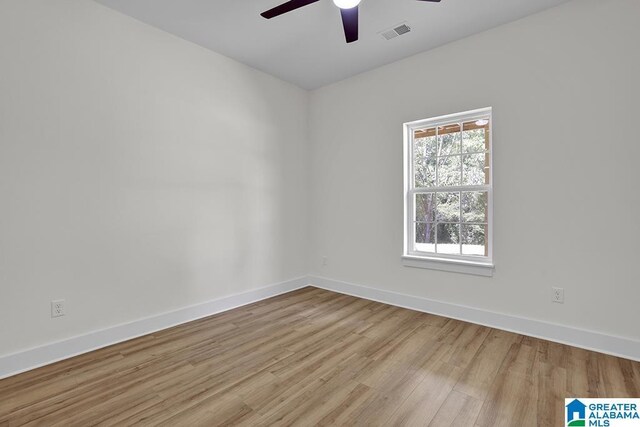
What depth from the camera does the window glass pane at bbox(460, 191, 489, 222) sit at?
3062 mm

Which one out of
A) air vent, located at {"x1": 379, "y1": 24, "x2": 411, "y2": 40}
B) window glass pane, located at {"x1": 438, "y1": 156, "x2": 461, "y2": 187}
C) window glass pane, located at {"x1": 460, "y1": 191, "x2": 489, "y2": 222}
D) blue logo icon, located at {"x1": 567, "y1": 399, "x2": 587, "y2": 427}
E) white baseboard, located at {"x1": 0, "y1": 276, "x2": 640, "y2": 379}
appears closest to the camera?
blue logo icon, located at {"x1": 567, "y1": 399, "x2": 587, "y2": 427}

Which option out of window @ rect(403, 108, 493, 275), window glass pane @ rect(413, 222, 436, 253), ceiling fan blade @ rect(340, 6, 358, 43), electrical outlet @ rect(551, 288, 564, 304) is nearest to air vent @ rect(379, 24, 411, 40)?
ceiling fan blade @ rect(340, 6, 358, 43)

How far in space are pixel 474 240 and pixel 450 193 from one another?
545 mm

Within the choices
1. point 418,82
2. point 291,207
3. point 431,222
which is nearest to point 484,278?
point 431,222

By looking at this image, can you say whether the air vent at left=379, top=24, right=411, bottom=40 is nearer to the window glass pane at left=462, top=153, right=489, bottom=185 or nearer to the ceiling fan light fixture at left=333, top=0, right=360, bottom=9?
the ceiling fan light fixture at left=333, top=0, right=360, bottom=9

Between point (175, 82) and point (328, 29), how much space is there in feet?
5.19

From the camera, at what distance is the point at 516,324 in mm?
2779

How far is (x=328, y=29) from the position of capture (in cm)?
289

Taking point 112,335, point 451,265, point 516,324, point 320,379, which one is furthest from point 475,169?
point 112,335

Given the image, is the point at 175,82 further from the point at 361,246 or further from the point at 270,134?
the point at 361,246

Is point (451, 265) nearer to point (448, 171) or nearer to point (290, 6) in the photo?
point (448, 171)

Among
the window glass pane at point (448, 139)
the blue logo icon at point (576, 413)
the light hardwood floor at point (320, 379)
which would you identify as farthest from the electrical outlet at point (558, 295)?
the window glass pane at point (448, 139)

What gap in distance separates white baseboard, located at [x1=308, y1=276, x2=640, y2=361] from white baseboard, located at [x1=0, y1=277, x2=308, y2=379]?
1.50m

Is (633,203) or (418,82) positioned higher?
(418,82)
